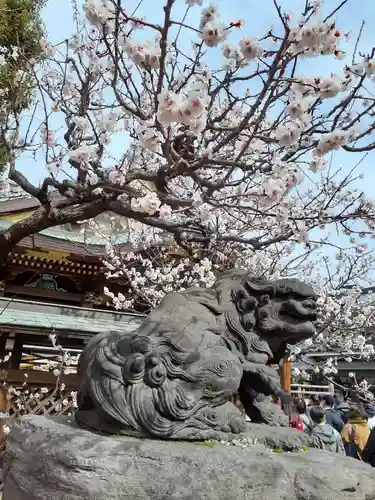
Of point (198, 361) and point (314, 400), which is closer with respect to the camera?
point (198, 361)

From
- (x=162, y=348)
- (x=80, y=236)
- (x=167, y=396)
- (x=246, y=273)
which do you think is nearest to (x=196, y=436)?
(x=167, y=396)

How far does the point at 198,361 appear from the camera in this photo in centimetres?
279

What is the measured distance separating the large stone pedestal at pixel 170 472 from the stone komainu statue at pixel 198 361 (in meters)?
0.15

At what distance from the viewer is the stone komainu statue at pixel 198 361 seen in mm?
2594

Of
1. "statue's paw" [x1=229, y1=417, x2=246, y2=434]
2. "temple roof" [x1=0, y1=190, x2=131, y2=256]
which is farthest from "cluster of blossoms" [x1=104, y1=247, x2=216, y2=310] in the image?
"statue's paw" [x1=229, y1=417, x2=246, y2=434]

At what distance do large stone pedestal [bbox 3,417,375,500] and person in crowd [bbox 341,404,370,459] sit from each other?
11.9 feet

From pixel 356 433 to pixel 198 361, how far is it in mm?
4055

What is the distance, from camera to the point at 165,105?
3.26m

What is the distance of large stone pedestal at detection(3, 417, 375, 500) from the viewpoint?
2.22 meters

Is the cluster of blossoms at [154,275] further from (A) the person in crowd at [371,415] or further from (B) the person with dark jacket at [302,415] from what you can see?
(A) the person in crowd at [371,415]

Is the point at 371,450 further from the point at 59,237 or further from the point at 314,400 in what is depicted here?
the point at 59,237

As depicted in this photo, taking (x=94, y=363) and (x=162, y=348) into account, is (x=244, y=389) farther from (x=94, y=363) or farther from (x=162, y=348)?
(x=94, y=363)

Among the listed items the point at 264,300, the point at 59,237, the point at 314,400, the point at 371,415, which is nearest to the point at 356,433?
the point at 371,415

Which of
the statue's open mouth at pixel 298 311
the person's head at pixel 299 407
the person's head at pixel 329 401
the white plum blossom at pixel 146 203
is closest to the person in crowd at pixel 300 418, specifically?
the person's head at pixel 299 407
